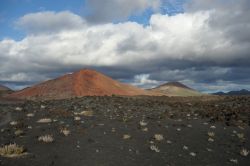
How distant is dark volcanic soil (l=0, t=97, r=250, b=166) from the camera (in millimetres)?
17766

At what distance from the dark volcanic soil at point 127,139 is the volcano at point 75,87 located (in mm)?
23967

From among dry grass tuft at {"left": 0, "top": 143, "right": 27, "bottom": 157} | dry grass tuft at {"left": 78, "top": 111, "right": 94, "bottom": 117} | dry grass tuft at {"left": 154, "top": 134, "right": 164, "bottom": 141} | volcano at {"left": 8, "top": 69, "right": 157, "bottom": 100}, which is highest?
volcano at {"left": 8, "top": 69, "right": 157, "bottom": 100}

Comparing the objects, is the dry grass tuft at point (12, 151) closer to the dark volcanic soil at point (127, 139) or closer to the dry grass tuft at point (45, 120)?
the dark volcanic soil at point (127, 139)

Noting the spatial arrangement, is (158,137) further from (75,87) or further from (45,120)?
(75,87)

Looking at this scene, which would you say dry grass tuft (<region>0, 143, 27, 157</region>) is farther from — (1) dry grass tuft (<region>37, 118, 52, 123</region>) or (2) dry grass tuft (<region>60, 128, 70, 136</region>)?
(1) dry grass tuft (<region>37, 118, 52, 123</region>)

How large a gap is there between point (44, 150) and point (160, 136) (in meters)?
7.87

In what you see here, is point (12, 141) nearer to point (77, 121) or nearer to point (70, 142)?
point (70, 142)

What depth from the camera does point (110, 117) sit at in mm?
28938

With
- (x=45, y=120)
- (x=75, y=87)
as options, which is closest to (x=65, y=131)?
(x=45, y=120)

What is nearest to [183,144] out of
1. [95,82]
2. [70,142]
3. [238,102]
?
[70,142]

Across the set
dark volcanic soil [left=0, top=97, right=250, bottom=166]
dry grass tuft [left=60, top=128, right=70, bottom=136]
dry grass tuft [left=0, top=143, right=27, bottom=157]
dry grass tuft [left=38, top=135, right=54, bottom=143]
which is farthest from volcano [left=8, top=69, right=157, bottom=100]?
dry grass tuft [left=0, top=143, right=27, bottom=157]

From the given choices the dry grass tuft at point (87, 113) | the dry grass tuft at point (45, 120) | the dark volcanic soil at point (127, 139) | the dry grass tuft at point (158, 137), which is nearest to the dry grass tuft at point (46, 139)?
the dark volcanic soil at point (127, 139)

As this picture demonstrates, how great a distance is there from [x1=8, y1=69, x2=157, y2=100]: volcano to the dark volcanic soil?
78.6ft

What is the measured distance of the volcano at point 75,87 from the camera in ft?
185
